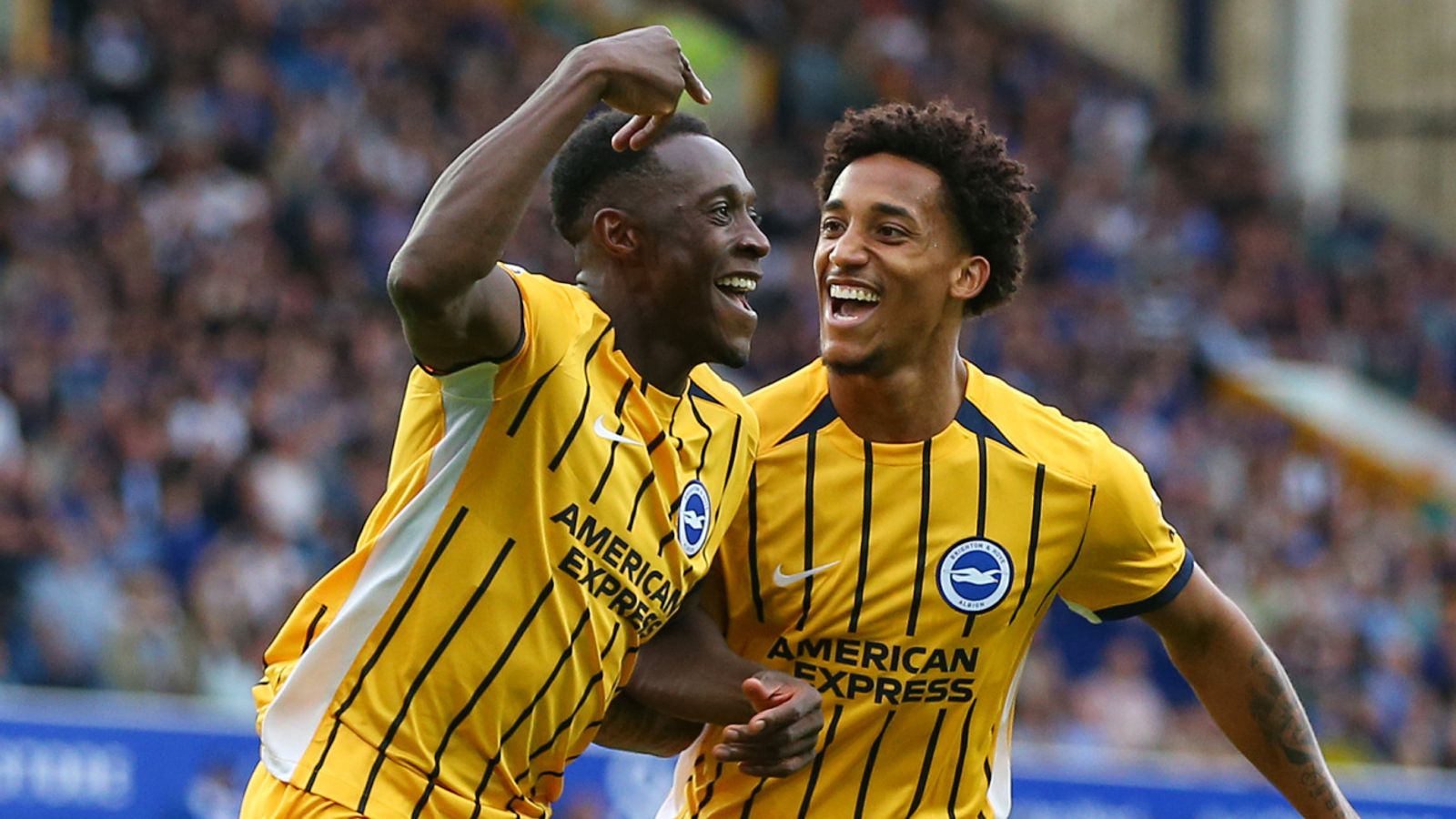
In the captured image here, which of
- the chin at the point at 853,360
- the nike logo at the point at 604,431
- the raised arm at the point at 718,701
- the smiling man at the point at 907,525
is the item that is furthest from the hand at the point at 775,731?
the chin at the point at 853,360

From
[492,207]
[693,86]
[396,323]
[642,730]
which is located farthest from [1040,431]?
[396,323]

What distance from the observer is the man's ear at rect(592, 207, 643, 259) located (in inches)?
177

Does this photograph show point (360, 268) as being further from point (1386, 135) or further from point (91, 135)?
point (1386, 135)

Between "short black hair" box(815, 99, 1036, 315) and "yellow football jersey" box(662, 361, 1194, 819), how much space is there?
0.41 m

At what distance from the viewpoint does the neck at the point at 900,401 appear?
483 cm

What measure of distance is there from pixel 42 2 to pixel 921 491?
11848 millimetres

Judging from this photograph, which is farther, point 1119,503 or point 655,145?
point 1119,503

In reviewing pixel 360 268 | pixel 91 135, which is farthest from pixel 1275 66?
pixel 91 135

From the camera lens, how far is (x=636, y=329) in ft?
14.7

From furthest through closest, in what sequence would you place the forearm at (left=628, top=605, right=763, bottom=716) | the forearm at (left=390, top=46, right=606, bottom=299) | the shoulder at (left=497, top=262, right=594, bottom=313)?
the forearm at (left=628, top=605, right=763, bottom=716) < the shoulder at (left=497, top=262, right=594, bottom=313) < the forearm at (left=390, top=46, right=606, bottom=299)

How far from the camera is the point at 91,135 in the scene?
13.1 m

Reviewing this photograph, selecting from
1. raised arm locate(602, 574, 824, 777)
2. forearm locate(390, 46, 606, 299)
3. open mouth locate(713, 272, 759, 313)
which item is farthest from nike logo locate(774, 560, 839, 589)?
forearm locate(390, 46, 606, 299)

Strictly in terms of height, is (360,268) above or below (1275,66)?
below

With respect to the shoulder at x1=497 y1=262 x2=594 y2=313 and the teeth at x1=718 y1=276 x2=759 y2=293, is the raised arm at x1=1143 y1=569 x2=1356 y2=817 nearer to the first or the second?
the teeth at x1=718 y1=276 x2=759 y2=293
